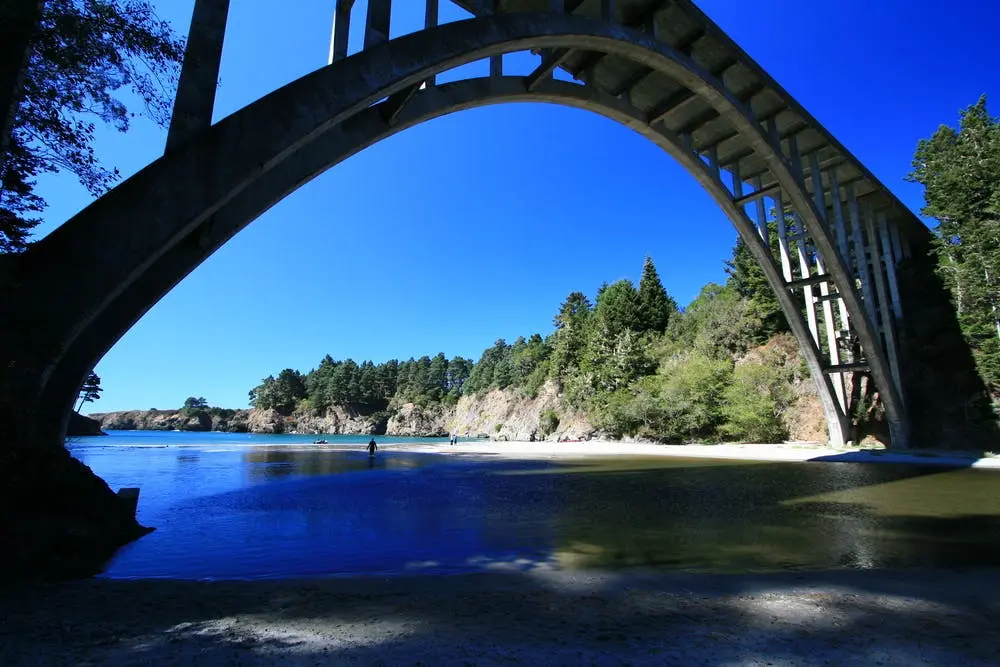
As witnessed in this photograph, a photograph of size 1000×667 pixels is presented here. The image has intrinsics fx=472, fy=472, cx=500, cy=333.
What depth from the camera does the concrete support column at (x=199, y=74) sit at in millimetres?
6887

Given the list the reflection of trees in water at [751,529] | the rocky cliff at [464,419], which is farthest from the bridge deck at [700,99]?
the rocky cliff at [464,419]

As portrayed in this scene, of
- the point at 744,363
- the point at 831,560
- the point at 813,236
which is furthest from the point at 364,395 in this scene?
the point at 831,560

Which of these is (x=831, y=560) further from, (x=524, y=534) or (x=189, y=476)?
(x=189, y=476)

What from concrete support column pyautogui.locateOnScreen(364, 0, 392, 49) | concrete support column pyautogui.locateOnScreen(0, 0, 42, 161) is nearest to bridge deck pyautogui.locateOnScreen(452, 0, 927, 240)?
concrete support column pyautogui.locateOnScreen(364, 0, 392, 49)

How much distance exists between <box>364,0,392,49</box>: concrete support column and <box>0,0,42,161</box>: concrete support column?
485 centimetres

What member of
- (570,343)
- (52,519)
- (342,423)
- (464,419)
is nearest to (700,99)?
(52,519)

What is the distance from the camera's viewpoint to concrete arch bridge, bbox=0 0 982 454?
6.24 metres

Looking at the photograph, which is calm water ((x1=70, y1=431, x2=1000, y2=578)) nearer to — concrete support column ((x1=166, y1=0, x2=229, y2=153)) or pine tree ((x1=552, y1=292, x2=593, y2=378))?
concrete support column ((x1=166, y1=0, x2=229, y2=153))

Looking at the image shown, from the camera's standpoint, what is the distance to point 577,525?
328 inches

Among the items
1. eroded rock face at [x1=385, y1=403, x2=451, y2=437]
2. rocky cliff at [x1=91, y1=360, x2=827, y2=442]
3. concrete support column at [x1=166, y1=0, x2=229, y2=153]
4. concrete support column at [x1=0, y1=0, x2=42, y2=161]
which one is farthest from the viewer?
eroded rock face at [x1=385, y1=403, x2=451, y2=437]

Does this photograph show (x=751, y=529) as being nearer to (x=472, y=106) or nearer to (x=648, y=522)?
(x=648, y=522)

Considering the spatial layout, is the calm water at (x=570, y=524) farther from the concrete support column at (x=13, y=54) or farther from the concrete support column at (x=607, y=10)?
the concrete support column at (x=607, y=10)

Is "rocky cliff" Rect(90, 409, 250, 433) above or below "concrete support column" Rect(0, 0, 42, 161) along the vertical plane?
below

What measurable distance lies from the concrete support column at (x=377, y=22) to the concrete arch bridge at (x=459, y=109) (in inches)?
1.3
